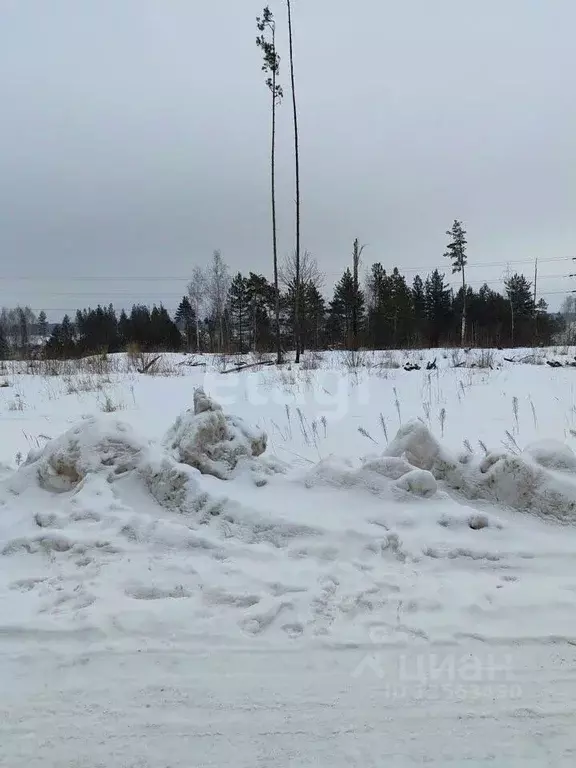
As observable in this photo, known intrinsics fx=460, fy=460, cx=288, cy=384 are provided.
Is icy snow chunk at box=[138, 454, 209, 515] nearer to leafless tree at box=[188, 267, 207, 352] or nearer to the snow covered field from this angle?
the snow covered field

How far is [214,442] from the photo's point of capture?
3.38 meters

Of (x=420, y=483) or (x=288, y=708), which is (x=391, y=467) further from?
(x=288, y=708)

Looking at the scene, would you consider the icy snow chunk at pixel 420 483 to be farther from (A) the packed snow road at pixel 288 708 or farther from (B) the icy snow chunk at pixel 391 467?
(A) the packed snow road at pixel 288 708

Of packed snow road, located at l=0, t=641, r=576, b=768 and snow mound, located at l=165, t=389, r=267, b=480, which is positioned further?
snow mound, located at l=165, t=389, r=267, b=480

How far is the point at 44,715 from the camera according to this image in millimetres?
1565

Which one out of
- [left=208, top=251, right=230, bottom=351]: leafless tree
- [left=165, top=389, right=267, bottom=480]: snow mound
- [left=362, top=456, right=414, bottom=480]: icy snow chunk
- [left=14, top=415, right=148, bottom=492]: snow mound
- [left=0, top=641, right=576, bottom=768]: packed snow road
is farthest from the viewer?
[left=208, top=251, right=230, bottom=351]: leafless tree

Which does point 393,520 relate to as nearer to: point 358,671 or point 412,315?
point 358,671

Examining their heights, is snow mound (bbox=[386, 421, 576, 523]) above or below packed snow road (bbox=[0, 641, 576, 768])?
above

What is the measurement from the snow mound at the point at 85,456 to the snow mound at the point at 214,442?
30 cm

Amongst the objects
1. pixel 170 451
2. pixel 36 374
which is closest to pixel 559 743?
pixel 170 451

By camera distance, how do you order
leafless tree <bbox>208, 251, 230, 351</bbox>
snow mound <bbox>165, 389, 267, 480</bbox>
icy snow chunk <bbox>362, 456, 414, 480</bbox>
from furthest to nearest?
leafless tree <bbox>208, 251, 230, 351</bbox> < snow mound <bbox>165, 389, 267, 480</bbox> < icy snow chunk <bbox>362, 456, 414, 480</bbox>

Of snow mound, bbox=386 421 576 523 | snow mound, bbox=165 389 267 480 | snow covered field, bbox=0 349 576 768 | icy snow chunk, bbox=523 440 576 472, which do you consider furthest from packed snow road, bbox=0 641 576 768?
snow mound, bbox=165 389 267 480

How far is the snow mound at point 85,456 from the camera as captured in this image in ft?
10.2

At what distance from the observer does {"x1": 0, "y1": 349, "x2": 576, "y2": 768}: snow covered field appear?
1.51m
